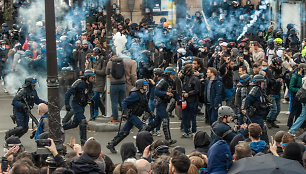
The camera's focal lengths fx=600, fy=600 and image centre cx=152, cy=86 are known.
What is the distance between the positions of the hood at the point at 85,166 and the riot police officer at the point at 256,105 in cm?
511

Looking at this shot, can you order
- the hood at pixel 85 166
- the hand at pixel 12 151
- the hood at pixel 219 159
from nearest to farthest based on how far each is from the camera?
the hood at pixel 85 166 → the hood at pixel 219 159 → the hand at pixel 12 151

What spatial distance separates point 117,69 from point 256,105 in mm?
3531

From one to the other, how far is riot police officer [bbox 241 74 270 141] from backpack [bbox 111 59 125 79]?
3177 millimetres

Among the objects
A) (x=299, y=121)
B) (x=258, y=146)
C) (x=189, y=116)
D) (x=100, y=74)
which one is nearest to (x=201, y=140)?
(x=258, y=146)

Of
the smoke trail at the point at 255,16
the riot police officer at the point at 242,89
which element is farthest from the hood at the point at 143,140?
the smoke trail at the point at 255,16

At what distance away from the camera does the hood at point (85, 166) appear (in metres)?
7.02

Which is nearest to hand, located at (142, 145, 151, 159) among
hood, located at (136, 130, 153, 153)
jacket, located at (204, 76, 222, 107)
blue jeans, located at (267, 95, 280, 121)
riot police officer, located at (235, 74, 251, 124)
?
hood, located at (136, 130, 153, 153)

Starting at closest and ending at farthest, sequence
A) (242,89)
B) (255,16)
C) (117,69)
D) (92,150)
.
Answer: (92,150) < (242,89) < (117,69) < (255,16)

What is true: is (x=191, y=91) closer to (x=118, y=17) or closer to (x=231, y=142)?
(x=231, y=142)

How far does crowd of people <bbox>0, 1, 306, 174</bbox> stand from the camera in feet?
24.7

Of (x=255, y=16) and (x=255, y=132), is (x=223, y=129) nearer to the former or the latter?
(x=255, y=132)

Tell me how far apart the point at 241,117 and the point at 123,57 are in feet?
12.2

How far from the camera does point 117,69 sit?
13562mm

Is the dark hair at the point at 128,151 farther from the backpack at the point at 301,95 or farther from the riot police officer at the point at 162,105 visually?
the backpack at the point at 301,95
